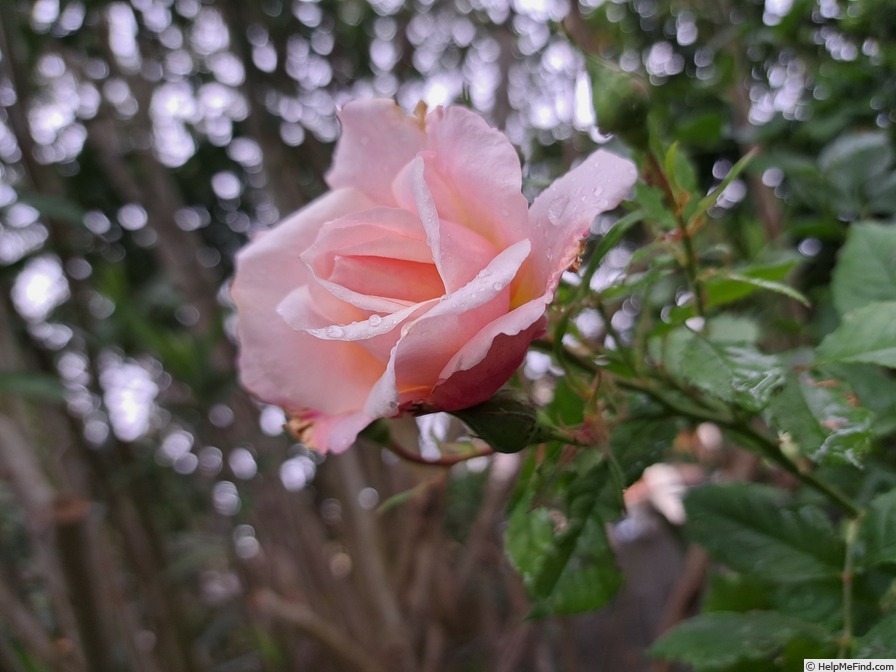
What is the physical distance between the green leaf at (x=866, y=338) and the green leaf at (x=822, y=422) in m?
0.02

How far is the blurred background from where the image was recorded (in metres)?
0.77

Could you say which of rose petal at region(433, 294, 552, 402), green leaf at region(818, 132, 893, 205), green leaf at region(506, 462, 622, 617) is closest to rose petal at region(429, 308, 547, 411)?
rose petal at region(433, 294, 552, 402)

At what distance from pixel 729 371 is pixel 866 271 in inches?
9.3

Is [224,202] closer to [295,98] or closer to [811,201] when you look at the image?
[295,98]

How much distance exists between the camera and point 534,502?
0.32 m

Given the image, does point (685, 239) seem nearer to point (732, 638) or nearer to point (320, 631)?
point (732, 638)

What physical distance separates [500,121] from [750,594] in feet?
3.50

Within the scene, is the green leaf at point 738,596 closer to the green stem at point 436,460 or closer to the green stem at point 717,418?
the green stem at point 717,418

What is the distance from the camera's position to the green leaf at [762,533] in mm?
406

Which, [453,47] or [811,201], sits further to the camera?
[453,47]

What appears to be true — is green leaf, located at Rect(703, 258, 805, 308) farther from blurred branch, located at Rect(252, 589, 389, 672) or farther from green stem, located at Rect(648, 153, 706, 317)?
blurred branch, located at Rect(252, 589, 389, 672)

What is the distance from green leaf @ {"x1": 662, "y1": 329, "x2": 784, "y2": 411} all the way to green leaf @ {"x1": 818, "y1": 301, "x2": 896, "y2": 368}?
0.04m

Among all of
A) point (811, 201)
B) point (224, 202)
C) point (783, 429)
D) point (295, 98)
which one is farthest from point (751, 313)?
point (224, 202)

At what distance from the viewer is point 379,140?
13.4 inches
